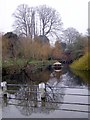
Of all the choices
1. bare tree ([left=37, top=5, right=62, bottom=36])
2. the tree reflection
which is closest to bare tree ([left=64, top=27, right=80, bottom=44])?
bare tree ([left=37, top=5, right=62, bottom=36])

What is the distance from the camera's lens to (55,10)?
1449 inches

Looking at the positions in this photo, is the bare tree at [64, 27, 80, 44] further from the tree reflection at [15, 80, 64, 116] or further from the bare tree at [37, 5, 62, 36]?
the tree reflection at [15, 80, 64, 116]

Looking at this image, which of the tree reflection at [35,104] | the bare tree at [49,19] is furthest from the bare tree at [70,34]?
the tree reflection at [35,104]

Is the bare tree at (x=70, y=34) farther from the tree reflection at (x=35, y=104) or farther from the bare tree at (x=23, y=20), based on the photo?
the tree reflection at (x=35, y=104)

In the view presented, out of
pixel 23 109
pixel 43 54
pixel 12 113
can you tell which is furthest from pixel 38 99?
pixel 43 54

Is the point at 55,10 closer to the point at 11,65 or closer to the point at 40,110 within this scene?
the point at 11,65

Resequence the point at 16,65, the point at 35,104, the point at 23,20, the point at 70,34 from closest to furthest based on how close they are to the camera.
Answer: the point at 35,104 < the point at 16,65 < the point at 23,20 < the point at 70,34

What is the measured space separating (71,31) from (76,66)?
15647mm

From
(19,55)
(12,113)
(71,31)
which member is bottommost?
(12,113)

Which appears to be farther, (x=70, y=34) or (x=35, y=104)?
(x=70, y=34)

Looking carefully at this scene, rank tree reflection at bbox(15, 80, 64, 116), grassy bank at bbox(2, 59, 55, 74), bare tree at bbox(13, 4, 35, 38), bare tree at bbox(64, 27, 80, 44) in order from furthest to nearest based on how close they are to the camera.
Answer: bare tree at bbox(64, 27, 80, 44) < bare tree at bbox(13, 4, 35, 38) < grassy bank at bbox(2, 59, 55, 74) < tree reflection at bbox(15, 80, 64, 116)

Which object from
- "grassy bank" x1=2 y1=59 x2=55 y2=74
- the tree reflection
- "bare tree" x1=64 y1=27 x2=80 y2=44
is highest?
"bare tree" x1=64 y1=27 x2=80 y2=44

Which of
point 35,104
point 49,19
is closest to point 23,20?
point 49,19

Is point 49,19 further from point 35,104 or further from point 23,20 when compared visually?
point 35,104
